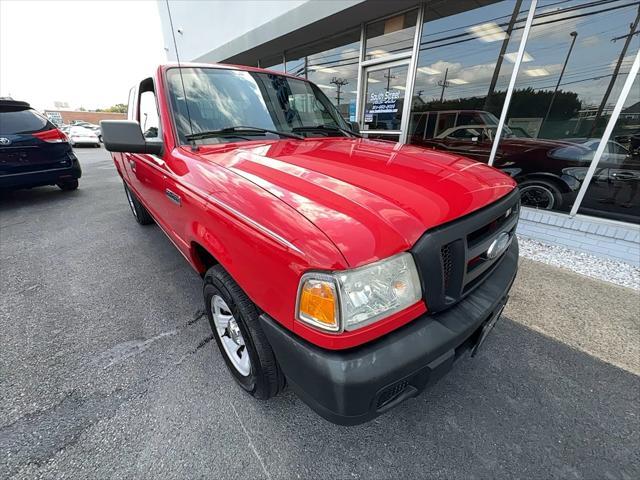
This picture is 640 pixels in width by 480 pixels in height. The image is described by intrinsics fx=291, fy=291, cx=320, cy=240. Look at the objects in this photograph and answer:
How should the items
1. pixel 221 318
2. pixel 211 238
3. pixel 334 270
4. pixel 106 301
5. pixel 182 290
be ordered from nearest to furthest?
pixel 334 270 < pixel 211 238 < pixel 221 318 < pixel 106 301 < pixel 182 290

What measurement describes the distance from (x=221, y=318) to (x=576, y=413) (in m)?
2.19

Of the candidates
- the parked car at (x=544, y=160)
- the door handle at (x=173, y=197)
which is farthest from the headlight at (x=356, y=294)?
the parked car at (x=544, y=160)

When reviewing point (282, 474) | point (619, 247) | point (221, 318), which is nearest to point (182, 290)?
point (221, 318)

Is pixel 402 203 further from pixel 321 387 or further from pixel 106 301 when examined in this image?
pixel 106 301

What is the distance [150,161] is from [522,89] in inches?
186

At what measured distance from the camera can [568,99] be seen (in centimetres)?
369

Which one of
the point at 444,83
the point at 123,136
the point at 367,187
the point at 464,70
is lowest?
the point at 367,187

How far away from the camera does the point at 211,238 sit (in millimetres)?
1585

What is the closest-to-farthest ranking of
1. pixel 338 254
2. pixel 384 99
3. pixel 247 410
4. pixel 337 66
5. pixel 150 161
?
1. pixel 338 254
2. pixel 247 410
3. pixel 150 161
4. pixel 384 99
5. pixel 337 66

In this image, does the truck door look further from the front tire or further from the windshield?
the front tire

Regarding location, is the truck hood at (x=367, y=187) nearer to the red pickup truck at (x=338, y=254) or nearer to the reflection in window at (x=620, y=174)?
the red pickup truck at (x=338, y=254)

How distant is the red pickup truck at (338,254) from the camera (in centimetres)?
105

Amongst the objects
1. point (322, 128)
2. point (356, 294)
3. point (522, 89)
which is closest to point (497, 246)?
point (356, 294)

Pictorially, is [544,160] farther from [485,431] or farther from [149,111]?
[149,111]
